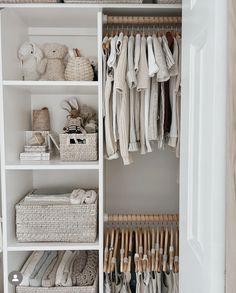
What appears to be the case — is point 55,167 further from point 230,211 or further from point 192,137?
point 230,211

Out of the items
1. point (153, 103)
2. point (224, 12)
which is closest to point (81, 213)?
point (153, 103)

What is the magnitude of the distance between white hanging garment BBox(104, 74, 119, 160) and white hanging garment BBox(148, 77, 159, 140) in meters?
0.20

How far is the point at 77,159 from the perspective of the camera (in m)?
2.10

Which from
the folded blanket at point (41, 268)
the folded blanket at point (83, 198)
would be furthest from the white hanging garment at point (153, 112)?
the folded blanket at point (41, 268)

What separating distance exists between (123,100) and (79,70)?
12.5 inches

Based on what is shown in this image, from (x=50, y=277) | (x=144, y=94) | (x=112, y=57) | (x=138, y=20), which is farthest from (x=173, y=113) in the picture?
(x=50, y=277)

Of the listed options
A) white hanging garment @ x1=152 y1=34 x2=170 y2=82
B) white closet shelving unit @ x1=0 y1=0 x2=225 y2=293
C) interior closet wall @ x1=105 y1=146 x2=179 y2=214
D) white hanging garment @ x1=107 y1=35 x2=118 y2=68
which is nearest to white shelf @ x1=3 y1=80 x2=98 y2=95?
white closet shelving unit @ x1=0 y1=0 x2=225 y2=293

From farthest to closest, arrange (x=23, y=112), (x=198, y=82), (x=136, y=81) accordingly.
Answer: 1. (x=23, y=112)
2. (x=136, y=81)
3. (x=198, y=82)

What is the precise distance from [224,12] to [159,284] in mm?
1644

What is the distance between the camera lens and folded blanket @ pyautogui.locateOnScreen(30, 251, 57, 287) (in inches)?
80.5

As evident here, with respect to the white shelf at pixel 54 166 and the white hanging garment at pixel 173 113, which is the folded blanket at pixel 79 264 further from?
the white hanging garment at pixel 173 113

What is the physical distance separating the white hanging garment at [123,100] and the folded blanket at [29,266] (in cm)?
80

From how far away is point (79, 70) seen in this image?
6.88ft

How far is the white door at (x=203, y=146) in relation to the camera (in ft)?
2.83
